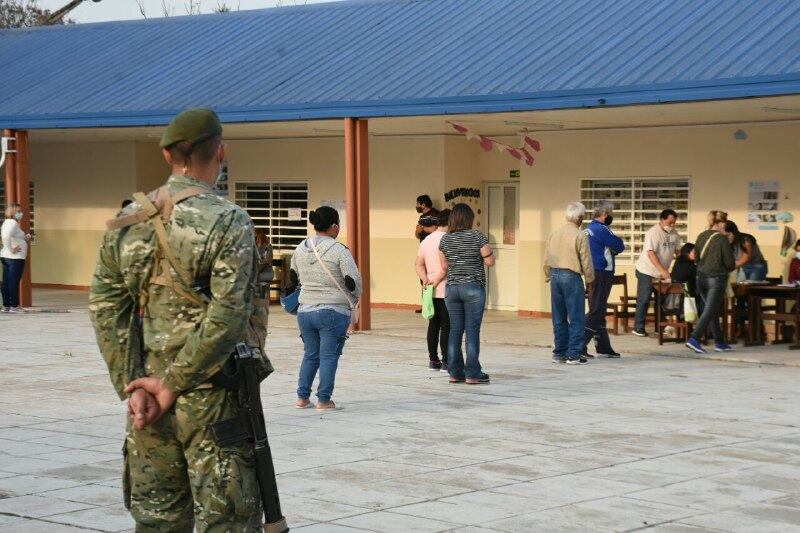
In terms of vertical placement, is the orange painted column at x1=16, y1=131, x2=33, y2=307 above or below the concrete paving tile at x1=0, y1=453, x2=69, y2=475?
above

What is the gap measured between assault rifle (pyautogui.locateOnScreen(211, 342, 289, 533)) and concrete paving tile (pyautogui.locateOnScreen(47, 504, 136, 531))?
2.59 m

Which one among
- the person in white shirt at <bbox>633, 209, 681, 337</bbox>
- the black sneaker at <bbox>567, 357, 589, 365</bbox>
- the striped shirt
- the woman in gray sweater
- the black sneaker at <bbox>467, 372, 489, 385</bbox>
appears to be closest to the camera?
the woman in gray sweater

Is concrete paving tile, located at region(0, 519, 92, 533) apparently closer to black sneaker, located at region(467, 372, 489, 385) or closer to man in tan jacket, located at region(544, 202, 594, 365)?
black sneaker, located at region(467, 372, 489, 385)

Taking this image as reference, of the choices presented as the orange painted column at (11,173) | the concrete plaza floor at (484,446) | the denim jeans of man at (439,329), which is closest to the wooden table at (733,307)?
the concrete plaza floor at (484,446)

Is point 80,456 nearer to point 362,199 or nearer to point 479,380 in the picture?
point 479,380

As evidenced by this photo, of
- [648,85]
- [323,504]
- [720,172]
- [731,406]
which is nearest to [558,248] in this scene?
[648,85]

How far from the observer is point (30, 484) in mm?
8133

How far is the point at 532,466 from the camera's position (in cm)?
868

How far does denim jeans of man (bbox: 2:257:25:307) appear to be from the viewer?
68.4 ft

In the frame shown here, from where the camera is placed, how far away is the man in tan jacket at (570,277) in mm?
14172

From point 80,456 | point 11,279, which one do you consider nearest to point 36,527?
point 80,456

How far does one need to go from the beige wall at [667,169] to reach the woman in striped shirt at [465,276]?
6.80m

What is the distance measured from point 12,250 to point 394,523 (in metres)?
15.0

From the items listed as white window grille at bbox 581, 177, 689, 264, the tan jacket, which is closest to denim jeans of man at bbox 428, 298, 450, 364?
the tan jacket
